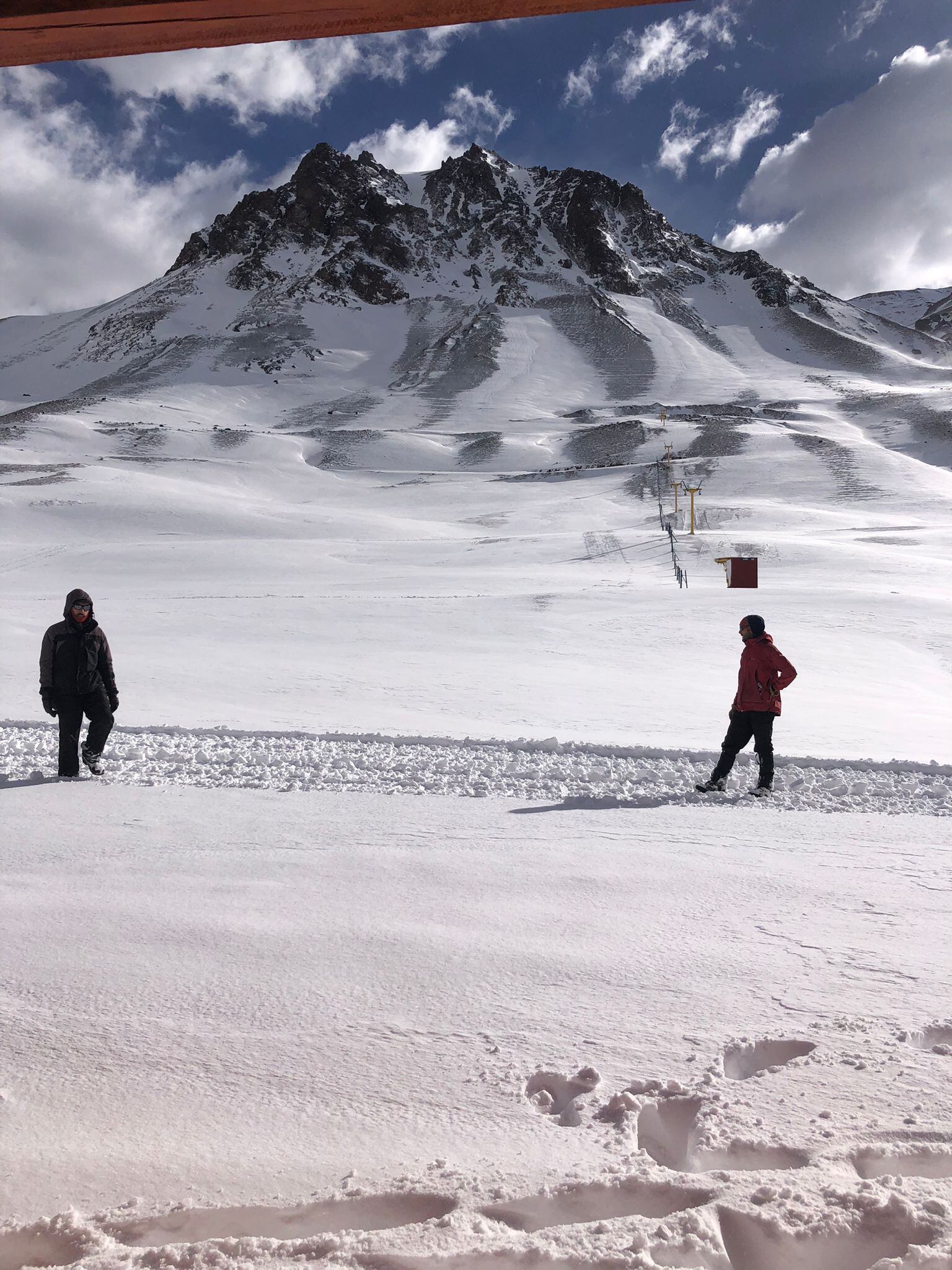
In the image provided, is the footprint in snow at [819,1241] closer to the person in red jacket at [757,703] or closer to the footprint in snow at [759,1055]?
the footprint in snow at [759,1055]

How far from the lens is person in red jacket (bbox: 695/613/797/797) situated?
20.6 ft

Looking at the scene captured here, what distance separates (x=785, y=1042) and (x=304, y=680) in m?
8.85

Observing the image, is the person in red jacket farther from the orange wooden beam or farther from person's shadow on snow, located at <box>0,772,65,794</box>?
the orange wooden beam

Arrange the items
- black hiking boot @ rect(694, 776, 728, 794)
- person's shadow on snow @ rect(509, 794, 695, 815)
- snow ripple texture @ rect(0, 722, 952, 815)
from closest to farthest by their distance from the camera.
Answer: person's shadow on snow @ rect(509, 794, 695, 815) → snow ripple texture @ rect(0, 722, 952, 815) → black hiking boot @ rect(694, 776, 728, 794)

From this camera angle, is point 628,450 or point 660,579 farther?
point 628,450

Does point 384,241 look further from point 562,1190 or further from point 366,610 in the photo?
point 562,1190

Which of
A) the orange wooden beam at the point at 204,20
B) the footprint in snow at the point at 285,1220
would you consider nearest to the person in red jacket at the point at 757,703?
the footprint in snow at the point at 285,1220

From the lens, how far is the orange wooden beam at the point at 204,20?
1712 millimetres

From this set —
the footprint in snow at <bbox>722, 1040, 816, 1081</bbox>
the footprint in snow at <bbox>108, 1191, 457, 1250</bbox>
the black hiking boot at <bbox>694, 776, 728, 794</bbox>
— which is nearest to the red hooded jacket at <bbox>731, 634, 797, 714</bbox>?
the black hiking boot at <bbox>694, 776, 728, 794</bbox>

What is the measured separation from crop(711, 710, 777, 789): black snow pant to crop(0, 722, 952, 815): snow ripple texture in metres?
0.16

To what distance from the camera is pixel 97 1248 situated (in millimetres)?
1809

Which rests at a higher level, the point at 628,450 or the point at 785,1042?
the point at 628,450

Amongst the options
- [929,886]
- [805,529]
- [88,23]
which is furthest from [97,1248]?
[805,529]

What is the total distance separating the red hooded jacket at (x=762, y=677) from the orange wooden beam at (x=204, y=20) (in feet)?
17.3
